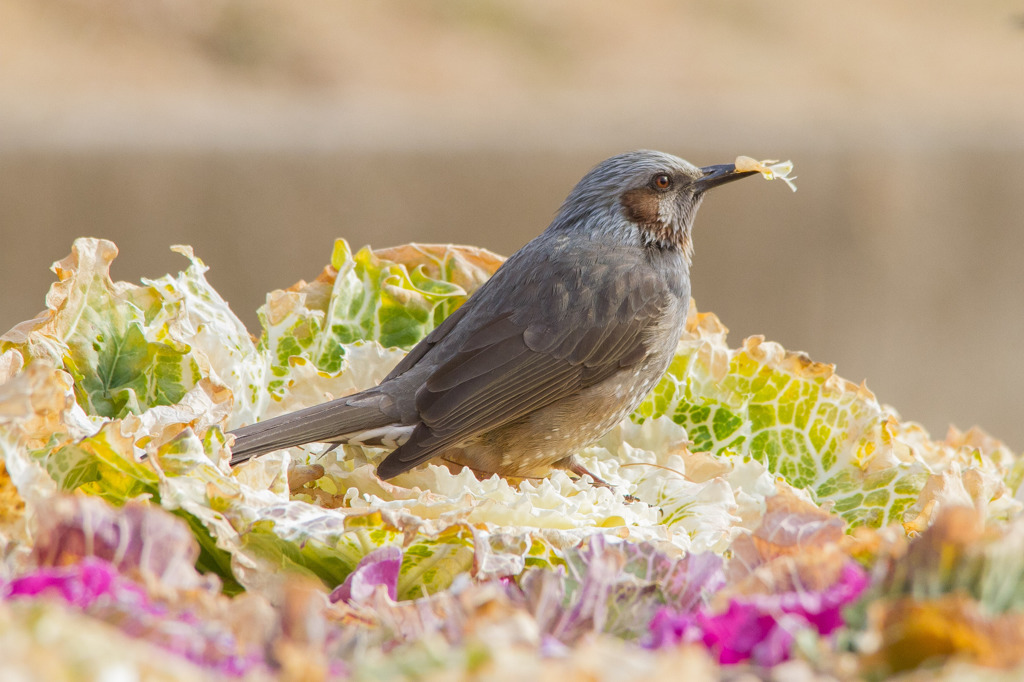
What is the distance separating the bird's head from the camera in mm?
2961

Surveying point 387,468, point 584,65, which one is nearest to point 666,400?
point 387,468

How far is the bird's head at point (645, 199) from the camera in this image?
2961 millimetres

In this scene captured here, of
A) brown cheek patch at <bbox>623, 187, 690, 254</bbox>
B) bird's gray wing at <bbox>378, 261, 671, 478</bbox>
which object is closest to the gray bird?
bird's gray wing at <bbox>378, 261, 671, 478</bbox>

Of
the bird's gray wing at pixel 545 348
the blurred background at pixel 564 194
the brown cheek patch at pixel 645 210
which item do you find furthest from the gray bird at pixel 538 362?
the blurred background at pixel 564 194

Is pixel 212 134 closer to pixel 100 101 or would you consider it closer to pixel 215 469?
pixel 100 101

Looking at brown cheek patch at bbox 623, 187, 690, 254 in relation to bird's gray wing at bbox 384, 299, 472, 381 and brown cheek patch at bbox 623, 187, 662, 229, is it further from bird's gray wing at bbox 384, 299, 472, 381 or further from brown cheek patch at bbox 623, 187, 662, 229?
bird's gray wing at bbox 384, 299, 472, 381

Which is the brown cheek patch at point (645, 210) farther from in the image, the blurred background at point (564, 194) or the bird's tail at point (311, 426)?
the blurred background at point (564, 194)

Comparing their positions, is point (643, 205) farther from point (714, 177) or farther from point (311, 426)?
point (311, 426)

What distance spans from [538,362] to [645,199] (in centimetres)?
66

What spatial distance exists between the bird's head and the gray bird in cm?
9

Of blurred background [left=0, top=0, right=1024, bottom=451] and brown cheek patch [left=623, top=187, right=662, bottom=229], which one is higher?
brown cheek patch [left=623, top=187, right=662, bottom=229]

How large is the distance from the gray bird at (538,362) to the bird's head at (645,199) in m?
0.09

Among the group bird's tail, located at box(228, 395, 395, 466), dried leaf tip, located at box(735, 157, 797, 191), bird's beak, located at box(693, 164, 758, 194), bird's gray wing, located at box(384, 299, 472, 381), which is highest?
dried leaf tip, located at box(735, 157, 797, 191)

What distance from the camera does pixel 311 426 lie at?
86.1 inches
